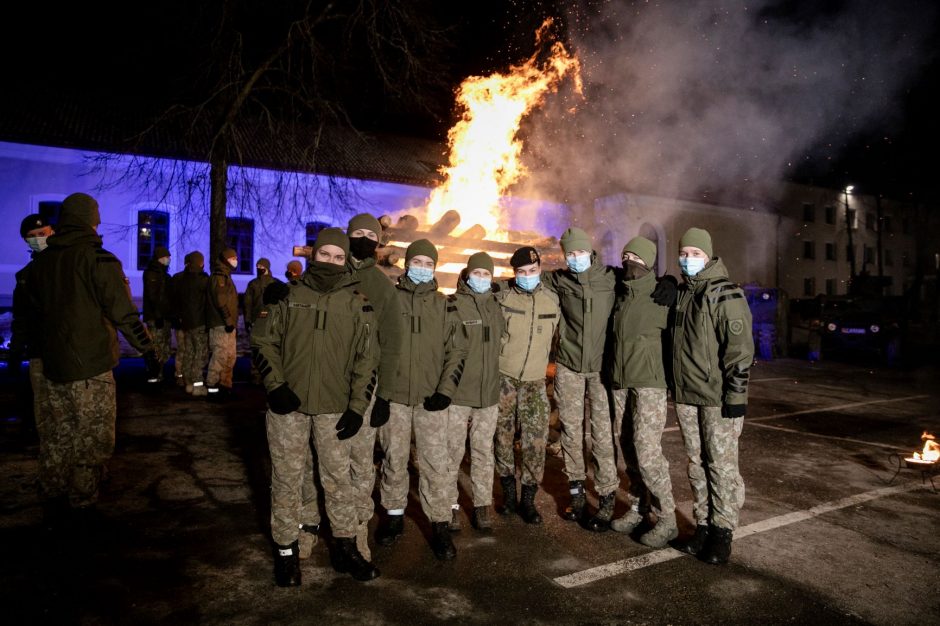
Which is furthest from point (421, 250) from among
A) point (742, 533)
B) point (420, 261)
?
point (742, 533)

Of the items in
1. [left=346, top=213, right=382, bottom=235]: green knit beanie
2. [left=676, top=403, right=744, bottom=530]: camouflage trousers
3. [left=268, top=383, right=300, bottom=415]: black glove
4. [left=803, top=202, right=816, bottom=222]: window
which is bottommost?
[left=676, top=403, right=744, bottom=530]: camouflage trousers

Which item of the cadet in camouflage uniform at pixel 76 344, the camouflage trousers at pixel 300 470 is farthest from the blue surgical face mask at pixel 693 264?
the cadet in camouflage uniform at pixel 76 344

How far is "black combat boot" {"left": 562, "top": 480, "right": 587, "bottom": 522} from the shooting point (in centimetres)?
491

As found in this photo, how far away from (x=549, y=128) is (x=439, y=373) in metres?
11.8

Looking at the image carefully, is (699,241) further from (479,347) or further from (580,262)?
(479,347)

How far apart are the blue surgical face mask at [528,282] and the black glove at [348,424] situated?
2092mm

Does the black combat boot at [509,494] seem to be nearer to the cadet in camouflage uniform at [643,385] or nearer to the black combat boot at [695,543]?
the cadet in camouflage uniform at [643,385]

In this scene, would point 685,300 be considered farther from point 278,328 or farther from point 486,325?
point 278,328

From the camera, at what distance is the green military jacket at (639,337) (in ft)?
14.8

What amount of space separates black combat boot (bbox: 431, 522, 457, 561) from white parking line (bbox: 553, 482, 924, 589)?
79 cm

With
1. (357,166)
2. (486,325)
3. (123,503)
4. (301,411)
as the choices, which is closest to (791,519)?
(486,325)

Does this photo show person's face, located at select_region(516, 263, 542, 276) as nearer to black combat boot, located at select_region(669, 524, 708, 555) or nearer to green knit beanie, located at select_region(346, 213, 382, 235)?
green knit beanie, located at select_region(346, 213, 382, 235)

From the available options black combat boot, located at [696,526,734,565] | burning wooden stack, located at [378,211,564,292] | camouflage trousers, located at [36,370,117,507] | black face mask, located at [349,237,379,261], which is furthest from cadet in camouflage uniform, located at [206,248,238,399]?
black combat boot, located at [696,526,734,565]

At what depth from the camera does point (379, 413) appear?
3.90 m
